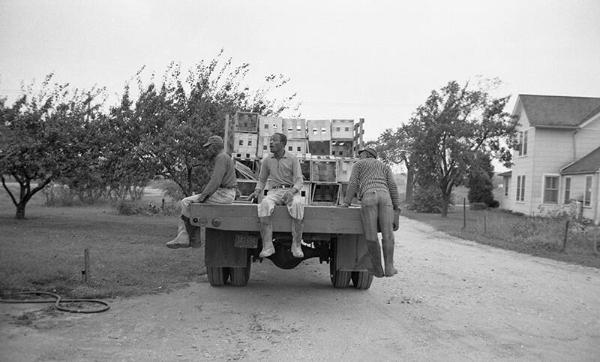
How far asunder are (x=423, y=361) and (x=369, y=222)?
2090 millimetres

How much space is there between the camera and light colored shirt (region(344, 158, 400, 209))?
7.22 metres

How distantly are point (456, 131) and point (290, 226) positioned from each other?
2316cm

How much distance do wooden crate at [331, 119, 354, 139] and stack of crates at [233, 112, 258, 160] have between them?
1459mm

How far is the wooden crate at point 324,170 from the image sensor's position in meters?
9.43

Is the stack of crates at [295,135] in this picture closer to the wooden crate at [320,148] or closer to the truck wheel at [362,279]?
the wooden crate at [320,148]

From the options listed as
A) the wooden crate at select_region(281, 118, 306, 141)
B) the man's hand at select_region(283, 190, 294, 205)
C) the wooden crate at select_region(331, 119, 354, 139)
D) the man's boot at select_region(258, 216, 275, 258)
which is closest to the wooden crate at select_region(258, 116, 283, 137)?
the wooden crate at select_region(281, 118, 306, 141)

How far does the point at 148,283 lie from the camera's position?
8734mm

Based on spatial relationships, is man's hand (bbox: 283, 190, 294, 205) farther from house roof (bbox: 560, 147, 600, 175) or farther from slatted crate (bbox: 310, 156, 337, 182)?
house roof (bbox: 560, 147, 600, 175)

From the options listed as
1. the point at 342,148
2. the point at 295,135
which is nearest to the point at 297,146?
the point at 295,135

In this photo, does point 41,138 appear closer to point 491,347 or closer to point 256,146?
point 256,146

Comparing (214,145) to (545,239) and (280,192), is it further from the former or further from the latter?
(545,239)

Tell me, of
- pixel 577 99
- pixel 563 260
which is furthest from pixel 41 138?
pixel 577 99

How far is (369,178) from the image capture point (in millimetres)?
7219

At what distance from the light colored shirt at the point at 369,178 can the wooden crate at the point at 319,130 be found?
3.17 metres
